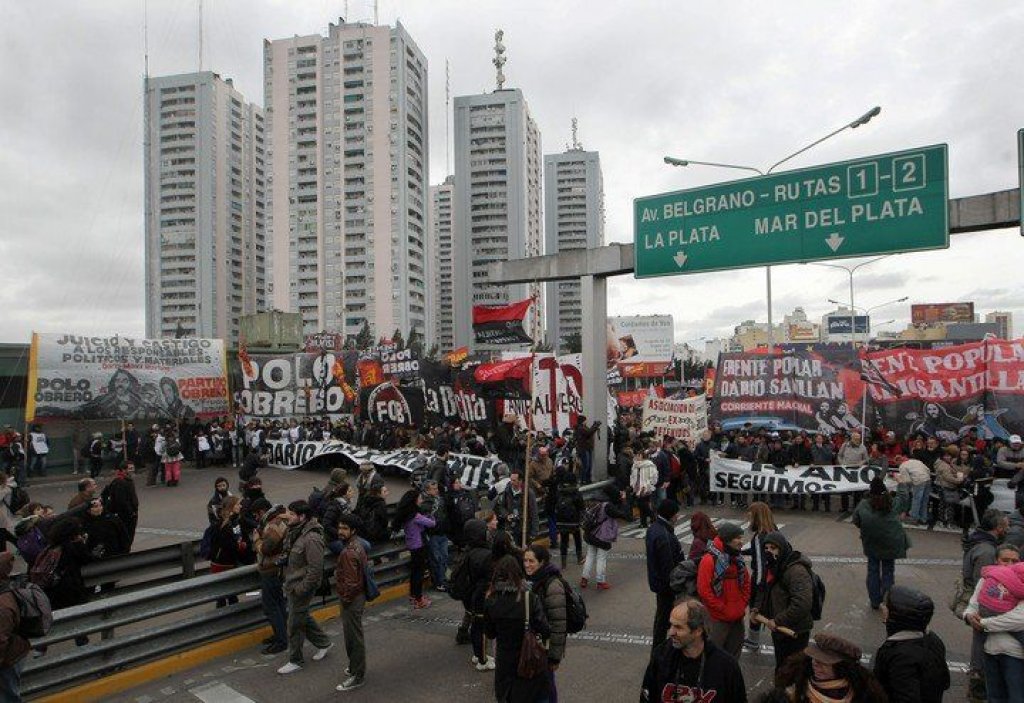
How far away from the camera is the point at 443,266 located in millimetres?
152625

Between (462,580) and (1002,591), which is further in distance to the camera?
(462,580)

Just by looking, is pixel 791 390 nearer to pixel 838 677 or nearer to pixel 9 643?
pixel 838 677

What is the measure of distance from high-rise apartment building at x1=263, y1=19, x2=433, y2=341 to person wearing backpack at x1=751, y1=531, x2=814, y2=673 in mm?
91726

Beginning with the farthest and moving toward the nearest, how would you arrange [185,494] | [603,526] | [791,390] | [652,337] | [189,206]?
[189,206]
[652,337]
[185,494]
[791,390]
[603,526]

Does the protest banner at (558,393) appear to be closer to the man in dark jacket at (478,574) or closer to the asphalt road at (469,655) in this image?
the asphalt road at (469,655)

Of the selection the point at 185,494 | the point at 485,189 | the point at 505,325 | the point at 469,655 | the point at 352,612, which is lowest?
the point at 185,494

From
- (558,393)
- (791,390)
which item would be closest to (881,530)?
(558,393)

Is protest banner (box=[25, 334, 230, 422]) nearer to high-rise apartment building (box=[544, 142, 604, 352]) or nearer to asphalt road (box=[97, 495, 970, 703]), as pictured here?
asphalt road (box=[97, 495, 970, 703])

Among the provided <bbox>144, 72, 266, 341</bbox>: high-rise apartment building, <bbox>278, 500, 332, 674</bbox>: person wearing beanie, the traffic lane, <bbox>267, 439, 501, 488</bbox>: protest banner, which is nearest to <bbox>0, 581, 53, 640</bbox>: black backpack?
<bbox>278, 500, 332, 674</bbox>: person wearing beanie

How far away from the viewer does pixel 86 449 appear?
73.7 feet

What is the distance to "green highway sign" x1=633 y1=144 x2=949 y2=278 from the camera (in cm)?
1169

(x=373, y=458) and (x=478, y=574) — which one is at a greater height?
(x=478, y=574)

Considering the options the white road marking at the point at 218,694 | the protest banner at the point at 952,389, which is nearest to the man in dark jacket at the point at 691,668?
the white road marking at the point at 218,694

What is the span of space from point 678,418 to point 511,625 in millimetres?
13187
